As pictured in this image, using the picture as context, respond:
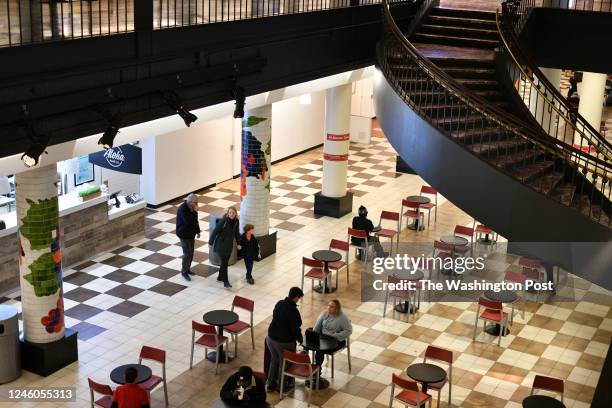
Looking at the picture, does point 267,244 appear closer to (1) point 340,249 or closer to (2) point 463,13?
(1) point 340,249

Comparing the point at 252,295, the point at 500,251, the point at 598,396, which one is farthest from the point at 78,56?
the point at 500,251

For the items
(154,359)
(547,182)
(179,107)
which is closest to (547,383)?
(547,182)

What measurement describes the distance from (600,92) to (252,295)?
11591 mm

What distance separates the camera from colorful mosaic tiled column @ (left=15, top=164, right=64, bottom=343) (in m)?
10.5

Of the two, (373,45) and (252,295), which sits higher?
(373,45)

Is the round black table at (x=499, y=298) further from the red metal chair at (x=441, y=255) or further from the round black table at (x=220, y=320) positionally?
the round black table at (x=220, y=320)

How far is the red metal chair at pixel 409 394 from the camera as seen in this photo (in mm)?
9797

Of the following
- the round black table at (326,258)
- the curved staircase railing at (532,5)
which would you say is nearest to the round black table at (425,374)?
the round black table at (326,258)

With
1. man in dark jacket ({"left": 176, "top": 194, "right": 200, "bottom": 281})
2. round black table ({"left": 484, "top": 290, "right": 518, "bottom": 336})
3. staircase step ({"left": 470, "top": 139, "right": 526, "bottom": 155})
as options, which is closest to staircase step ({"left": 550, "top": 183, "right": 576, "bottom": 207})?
staircase step ({"left": 470, "top": 139, "right": 526, "bottom": 155})

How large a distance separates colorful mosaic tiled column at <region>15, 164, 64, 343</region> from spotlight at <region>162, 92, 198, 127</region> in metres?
1.71

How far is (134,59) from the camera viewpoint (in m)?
9.78

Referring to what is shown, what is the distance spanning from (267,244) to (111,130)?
677cm

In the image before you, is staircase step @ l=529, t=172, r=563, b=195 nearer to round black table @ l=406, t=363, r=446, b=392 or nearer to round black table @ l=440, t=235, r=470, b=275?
round black table @ l=406, t=363, r=446, b=392

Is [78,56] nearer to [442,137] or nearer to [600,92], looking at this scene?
[442,137]
